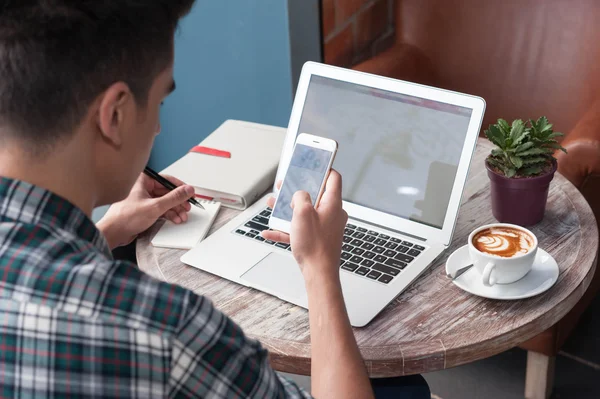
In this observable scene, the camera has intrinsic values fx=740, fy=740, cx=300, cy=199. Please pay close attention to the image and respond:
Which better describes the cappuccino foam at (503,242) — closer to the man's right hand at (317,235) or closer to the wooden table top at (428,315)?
the wooden table top at (428,315)

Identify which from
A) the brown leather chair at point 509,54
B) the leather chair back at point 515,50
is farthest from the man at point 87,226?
the leather chair back at point 515,50

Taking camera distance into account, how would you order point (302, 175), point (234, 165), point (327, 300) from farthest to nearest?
point (234, 165)
point (302, 175)
point (327, 300)

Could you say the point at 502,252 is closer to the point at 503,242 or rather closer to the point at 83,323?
the point at 503,242

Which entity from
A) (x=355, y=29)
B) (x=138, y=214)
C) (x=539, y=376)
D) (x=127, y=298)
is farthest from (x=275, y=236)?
(x=355, y=29)

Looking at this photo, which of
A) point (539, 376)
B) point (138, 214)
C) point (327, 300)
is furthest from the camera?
point (539, 376)

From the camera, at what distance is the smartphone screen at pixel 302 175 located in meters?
1.25

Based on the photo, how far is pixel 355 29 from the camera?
240cm

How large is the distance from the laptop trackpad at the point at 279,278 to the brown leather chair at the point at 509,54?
95 centimetres

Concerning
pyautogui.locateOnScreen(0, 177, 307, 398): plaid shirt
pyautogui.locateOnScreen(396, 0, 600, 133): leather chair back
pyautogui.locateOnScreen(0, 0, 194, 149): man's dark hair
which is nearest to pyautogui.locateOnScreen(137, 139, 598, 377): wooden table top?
pyautogui.locateOnScreen(0, 177, 307, 398): plaid shirt

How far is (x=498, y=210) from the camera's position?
137 cm

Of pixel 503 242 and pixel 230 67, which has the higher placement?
pixel 503 242

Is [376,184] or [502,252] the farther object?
[376,184]

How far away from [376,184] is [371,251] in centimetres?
15

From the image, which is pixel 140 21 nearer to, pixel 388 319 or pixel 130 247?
pixel 388 319
